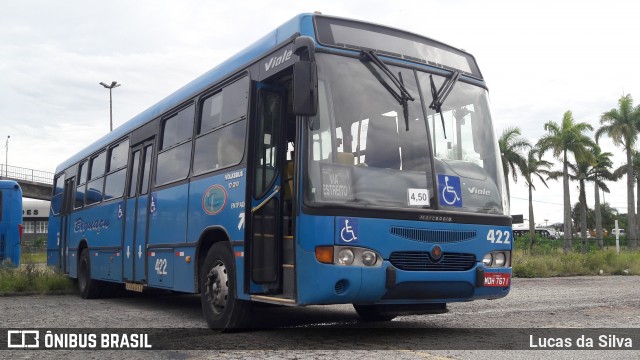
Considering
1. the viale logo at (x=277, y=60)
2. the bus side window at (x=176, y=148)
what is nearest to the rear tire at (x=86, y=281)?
the bus side window at (x=176, y=148)

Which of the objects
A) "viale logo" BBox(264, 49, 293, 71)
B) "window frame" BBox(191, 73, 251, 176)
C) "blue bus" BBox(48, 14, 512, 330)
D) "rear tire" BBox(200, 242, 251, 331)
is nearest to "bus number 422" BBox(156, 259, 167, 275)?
"blue bus" BBox(48, 14, 512, 330)

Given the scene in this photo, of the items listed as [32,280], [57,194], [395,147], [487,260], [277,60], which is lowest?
[32,280]

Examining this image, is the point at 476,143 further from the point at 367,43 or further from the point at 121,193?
the point at 121,193

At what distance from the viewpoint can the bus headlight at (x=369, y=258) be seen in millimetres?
6578

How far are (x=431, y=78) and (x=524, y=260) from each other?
18023 mm

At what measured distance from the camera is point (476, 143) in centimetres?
764

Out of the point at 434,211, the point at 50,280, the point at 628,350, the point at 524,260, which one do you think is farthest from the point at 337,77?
the point at 524,260

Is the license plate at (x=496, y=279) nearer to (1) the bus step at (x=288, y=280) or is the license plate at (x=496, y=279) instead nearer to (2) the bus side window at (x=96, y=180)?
(1) the bus step at (x=288, y=280)

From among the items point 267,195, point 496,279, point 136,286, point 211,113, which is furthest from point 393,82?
point 136,286

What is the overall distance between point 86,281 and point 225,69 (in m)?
7.42

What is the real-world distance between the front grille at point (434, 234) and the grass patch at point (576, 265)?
16.2m

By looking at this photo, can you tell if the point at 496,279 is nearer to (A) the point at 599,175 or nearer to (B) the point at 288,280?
(B) the point at 288,280

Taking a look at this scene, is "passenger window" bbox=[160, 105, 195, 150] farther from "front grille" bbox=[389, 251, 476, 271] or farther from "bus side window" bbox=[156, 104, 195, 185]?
"front grille" bbox=[389, 251, 476, 271]

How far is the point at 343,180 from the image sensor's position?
6668 millimetres
